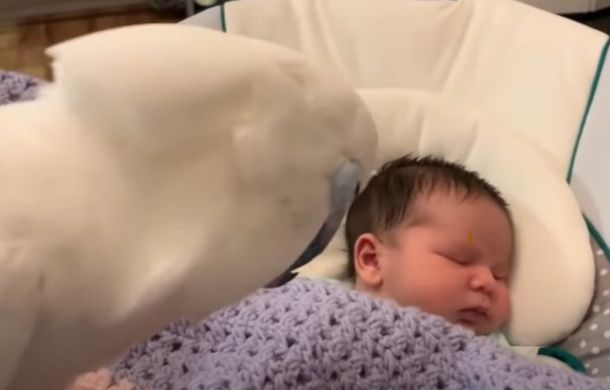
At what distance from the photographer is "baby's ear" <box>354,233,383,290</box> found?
107 cm

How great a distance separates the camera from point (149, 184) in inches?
17.0

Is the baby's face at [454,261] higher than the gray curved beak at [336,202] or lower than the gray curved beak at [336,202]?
lower

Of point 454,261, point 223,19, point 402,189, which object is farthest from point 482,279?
point 223,19

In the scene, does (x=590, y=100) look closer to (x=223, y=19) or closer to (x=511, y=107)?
(x=511, y=107)

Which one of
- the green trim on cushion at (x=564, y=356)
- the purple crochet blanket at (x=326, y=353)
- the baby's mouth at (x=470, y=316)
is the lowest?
the green trim on cushion at (x=564, y=356)

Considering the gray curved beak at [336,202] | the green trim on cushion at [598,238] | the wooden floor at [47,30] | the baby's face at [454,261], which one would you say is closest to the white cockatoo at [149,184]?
the gray curved beak at [336,202]

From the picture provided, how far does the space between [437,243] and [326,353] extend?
271mm

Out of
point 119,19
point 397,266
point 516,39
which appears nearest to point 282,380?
point 397,266

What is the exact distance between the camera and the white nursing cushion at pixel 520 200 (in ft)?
3.42

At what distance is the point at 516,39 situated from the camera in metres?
1.21

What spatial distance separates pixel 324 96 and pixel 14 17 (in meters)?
1.69

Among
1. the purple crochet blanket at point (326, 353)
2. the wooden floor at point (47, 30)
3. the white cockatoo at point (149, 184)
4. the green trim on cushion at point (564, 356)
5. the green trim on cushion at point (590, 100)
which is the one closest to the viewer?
the white cockatoo at point (149, 184)

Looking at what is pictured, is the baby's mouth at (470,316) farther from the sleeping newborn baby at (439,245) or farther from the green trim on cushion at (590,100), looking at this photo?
the green trim on cushion at (590,100)

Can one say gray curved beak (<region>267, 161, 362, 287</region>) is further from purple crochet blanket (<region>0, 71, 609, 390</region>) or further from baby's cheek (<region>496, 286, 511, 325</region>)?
baby's cheek (<region>496, 286, 511, 325</region>)
